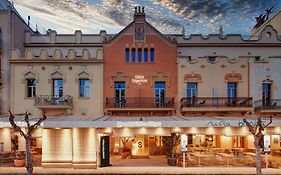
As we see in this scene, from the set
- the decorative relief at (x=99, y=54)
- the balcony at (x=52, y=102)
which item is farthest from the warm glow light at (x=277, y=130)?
the balcony at (x=52, y=102)

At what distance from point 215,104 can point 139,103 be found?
259 inches

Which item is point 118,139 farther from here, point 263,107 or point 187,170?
point 263,107

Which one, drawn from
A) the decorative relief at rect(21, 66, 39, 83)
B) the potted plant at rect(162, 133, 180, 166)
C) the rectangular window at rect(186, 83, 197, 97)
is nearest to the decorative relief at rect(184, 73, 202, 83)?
the rectangular window at rect(186, 83, 197, 97)

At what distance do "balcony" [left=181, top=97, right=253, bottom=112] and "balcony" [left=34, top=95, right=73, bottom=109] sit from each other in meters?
9.93

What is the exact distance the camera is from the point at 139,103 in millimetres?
26969

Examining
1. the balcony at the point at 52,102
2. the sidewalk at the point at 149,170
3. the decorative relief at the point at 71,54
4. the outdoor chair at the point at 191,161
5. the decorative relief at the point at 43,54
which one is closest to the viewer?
the sidewalk at the point at 149,170

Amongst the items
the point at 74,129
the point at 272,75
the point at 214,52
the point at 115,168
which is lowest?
the point at 115,168

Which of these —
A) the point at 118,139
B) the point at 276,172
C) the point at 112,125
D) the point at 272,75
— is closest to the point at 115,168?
the point at 112,125

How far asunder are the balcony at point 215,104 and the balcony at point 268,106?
0.72m

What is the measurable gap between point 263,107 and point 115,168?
1470 cm

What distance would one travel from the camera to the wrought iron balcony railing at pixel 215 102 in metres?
26.4

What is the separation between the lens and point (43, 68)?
88.2 feet

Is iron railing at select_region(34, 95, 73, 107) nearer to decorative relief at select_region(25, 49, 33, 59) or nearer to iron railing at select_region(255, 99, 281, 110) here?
decorative relief at select_region(25, 49, 33, 59)

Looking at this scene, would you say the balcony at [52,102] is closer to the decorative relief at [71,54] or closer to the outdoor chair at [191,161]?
the decorative relief at [71,54]
